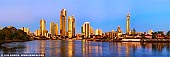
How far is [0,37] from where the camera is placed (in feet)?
515

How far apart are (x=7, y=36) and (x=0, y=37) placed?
110 feet

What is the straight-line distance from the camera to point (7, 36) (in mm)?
190250

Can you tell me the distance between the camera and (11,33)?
7854 inches

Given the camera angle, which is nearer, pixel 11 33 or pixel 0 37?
pixel 0 37

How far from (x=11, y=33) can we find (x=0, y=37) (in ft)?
140

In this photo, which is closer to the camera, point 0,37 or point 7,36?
point 0,37

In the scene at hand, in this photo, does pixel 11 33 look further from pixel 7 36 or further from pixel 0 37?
pixel 0 37

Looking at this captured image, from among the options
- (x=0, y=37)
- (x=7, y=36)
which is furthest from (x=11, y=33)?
(x=0, y=37)

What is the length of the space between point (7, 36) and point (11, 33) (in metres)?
9.35
